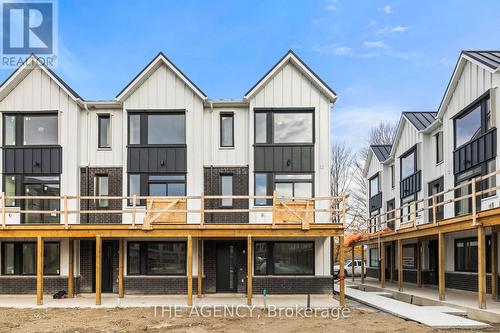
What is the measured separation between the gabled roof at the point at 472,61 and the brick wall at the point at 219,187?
878cm

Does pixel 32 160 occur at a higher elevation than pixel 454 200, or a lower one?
higher

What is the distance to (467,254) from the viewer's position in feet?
69.8

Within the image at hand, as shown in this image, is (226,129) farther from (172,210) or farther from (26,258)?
(26,258)

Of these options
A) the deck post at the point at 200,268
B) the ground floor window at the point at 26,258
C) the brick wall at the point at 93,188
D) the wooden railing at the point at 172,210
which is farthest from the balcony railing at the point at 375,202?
the ground floor window at the point at 26,258

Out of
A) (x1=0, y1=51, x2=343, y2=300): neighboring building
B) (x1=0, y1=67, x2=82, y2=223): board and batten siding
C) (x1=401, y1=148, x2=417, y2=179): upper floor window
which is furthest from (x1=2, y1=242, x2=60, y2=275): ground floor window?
(x1=401, y1=148, x2=417, y2=179): upper floor window

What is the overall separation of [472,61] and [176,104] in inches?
437

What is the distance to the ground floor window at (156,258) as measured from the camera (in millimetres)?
20578

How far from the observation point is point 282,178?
67.5ft

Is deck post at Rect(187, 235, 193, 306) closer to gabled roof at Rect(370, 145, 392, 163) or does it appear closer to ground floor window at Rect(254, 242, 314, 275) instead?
ground floor window at Rect(254, 242, 314, 275)

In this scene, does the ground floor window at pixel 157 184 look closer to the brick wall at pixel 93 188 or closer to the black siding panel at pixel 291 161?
the brick wall at pixel 93 188

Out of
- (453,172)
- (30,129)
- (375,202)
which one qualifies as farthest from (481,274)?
(375,202)

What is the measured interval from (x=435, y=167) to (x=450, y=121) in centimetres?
311

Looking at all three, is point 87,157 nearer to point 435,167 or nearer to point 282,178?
point 282,178

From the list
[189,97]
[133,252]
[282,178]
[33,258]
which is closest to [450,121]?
[282,178]
